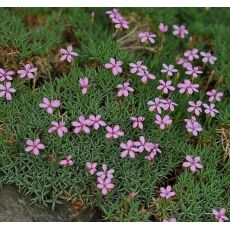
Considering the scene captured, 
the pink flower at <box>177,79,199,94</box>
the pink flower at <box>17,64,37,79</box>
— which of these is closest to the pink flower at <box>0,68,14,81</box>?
the pink flower at <box>17,64,37,79</box>

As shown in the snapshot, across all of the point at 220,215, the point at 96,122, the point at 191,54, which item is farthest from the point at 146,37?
the point at 220,215

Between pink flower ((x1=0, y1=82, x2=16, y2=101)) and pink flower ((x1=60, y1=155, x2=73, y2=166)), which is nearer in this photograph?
pink flower ((x1=60, y1=155, x2=73, y2=166))

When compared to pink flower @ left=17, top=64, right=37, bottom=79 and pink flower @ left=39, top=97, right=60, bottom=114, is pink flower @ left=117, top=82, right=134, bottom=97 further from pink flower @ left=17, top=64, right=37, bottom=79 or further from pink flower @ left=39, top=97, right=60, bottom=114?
pink flower @ left=17, top=64, right=37, bottom=79

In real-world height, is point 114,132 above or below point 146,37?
below

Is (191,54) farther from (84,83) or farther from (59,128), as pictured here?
(59,128)

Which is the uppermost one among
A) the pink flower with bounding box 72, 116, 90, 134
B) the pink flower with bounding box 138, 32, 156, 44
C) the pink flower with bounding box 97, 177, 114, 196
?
the pink flower with bounding box 138, 32, 156, 44

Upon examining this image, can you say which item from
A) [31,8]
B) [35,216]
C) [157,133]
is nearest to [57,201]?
[35,216]

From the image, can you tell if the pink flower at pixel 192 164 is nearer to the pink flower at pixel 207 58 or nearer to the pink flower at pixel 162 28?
→ the pink flower at pixel 207 58

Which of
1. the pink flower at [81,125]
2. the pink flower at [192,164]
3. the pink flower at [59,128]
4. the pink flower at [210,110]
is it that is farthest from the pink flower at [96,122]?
the pink flower at [210,110]
